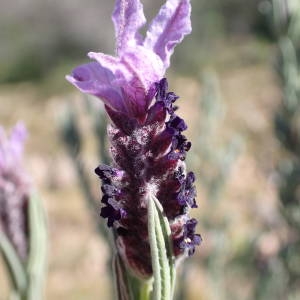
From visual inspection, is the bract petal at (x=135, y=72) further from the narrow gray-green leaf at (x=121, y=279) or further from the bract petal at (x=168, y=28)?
the narrow gray-green leaf at (x=121, y=279)

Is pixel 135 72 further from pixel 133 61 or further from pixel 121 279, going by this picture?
pixel 121 279

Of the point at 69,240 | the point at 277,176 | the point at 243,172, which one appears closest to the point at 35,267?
the point at 277,176

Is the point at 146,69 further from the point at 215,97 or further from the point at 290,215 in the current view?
the point at 215,97

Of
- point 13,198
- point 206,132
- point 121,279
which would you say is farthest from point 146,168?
point 206,132

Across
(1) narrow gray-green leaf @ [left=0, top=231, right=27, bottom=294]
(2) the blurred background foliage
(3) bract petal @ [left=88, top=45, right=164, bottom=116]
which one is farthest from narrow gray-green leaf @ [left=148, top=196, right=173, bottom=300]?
(2) the blurred background foliage

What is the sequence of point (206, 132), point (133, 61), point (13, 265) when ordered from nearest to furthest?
point (133, 61), point (13, 265), point (206, 132)

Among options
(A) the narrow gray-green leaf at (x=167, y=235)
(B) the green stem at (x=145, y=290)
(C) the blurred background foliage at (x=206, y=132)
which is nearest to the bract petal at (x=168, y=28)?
(A) the narrow gray-green leaf at (x=167, y=235)

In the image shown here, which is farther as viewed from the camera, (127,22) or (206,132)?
(206,132)
